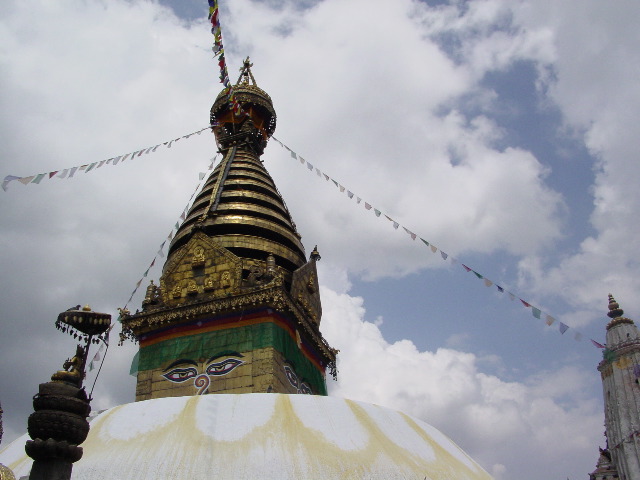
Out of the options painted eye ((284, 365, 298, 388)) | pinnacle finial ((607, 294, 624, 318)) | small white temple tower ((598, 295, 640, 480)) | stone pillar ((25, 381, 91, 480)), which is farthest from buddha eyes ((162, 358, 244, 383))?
pinnacle finial ((607, 294, 624, 318))

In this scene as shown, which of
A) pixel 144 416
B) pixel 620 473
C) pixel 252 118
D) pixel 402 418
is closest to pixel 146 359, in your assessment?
pixel 144 416

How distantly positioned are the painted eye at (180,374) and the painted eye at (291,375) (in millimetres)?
2284

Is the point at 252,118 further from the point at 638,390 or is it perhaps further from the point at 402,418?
the point at 638,390

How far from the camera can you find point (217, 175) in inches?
805

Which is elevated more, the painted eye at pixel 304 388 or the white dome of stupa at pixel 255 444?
the painted eye at pixel 304 388

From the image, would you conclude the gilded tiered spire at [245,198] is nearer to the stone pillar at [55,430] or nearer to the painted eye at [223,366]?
the painted eye at [223,366]

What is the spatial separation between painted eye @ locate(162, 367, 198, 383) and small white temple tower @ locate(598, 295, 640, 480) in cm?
2266

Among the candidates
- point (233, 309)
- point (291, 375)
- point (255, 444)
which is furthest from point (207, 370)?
point (255, 444)

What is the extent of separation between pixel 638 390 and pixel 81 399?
32.0m

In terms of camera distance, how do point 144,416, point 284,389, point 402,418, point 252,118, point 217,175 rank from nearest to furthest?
point 144,416
point 402,418
point 284,389
point 217,175
point 252,118

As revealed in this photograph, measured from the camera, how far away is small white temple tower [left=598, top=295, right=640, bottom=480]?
29.0 m

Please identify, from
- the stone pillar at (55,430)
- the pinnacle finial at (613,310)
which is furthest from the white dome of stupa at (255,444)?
the pinnacle finial at (613,310)

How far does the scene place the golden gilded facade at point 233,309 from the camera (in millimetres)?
13844

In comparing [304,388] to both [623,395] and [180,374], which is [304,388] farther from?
[623,395]
